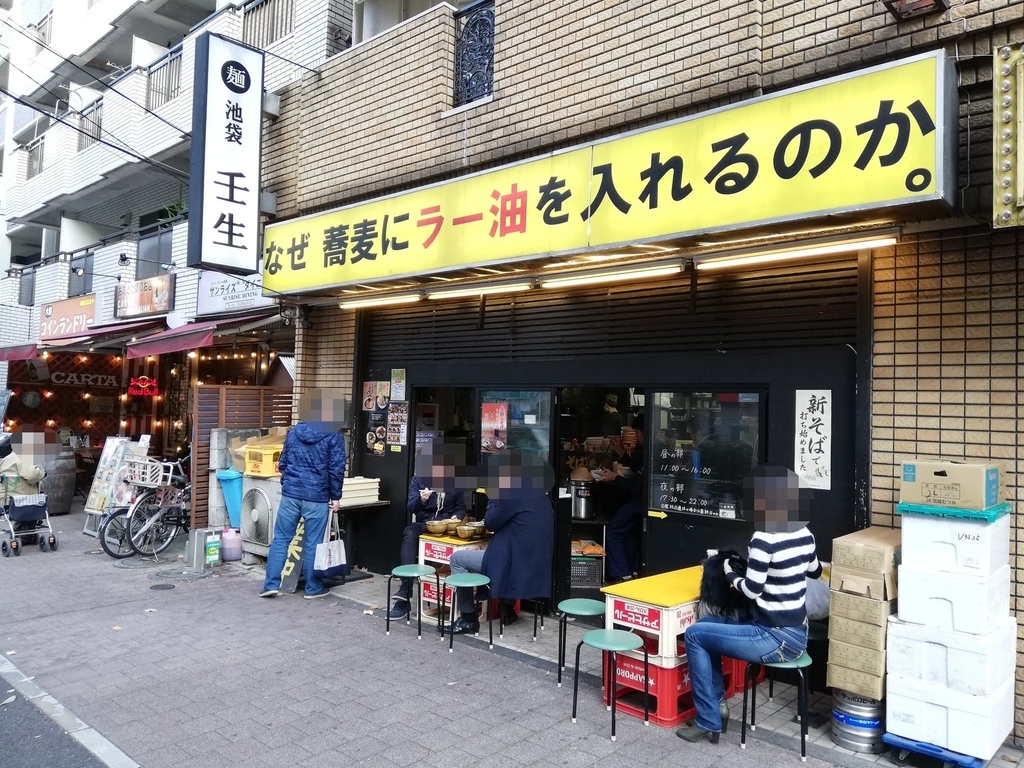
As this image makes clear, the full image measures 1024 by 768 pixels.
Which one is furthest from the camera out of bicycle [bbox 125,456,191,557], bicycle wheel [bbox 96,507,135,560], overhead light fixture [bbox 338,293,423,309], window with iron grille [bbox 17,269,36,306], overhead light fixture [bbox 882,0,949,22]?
window with iron grille [bbox 17,269,36,306]

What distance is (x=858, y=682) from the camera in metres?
4.50

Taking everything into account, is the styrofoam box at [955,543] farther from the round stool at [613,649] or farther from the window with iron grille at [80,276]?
the window with iron grille at [80,276]

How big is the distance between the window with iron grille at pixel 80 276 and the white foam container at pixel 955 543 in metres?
17.4

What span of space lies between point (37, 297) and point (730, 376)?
65.1 feet

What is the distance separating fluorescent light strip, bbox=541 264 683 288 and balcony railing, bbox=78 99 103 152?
46.3 feet

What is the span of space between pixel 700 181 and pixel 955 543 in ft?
9.51

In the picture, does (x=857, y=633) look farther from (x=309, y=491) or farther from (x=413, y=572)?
(x=309, y=491)

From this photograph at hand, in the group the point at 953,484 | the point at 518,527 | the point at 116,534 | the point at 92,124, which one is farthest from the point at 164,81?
the point at 953,484

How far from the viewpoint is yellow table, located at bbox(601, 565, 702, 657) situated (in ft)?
16.1

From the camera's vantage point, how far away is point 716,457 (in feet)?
20.9

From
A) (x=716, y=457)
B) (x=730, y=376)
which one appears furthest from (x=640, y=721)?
(x=730, y=376)

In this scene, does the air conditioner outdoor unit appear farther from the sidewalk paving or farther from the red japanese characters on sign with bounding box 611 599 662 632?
the red japanese characters on sign with bounding box 611 599 662 632

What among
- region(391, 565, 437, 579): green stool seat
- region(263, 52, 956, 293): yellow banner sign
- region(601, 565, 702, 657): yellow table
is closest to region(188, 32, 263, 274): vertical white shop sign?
region(263, 52, 956, 293): yellow banner sign

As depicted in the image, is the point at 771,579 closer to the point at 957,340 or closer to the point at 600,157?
the point at 957,340
